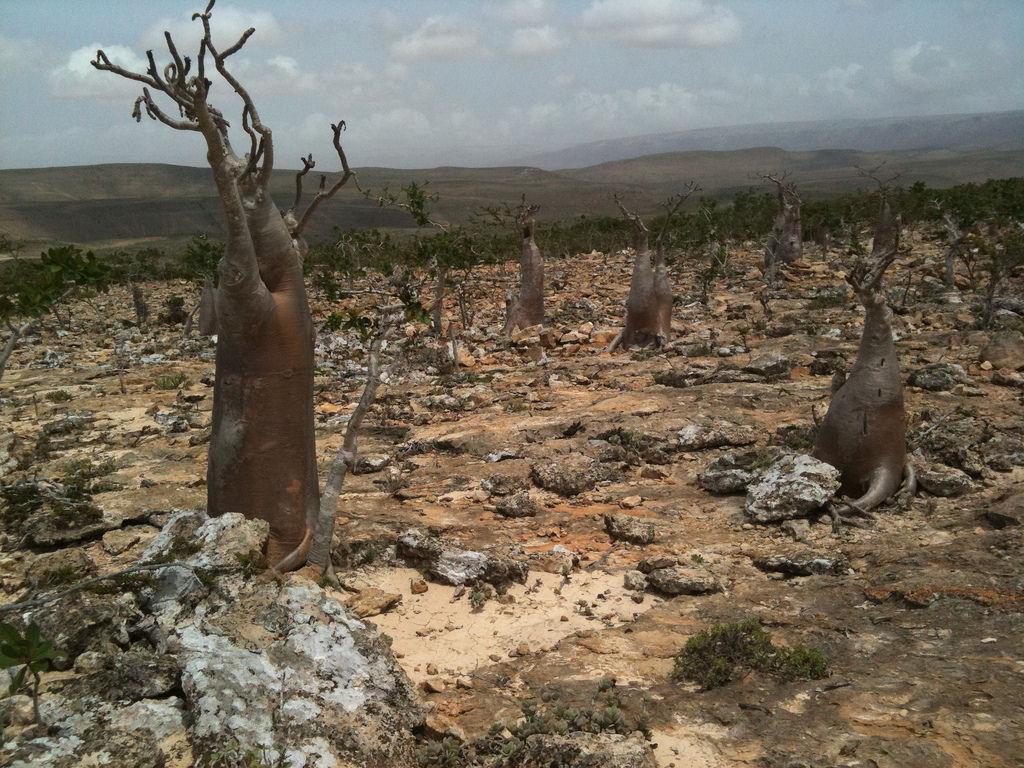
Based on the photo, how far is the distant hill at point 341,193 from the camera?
75.1 metres

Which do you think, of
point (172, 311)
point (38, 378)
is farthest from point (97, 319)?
point (38, 378)

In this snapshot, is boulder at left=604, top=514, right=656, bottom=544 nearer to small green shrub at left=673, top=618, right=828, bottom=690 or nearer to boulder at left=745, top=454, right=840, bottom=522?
boulder at left=745, top=454, right=840, bottom=522

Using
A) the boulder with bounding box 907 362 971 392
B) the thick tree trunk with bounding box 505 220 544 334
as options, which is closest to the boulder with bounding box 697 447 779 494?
the boulder with bounding box 907 362 971 392

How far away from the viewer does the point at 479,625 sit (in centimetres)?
470

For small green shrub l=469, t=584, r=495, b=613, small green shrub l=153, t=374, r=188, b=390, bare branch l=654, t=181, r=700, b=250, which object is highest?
bare branch l=654, t=181, r=700, b=250

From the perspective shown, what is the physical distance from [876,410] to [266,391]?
15.1ft

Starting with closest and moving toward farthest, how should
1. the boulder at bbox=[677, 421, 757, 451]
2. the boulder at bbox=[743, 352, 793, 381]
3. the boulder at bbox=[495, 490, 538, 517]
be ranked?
the boulder at bbox=[495, 490, 538, 517] < the boulder at bbox=[677, 421, 757, 451] < the boulder at bbox=[743, 352, 793, 381]

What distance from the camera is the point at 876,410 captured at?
20.1ft

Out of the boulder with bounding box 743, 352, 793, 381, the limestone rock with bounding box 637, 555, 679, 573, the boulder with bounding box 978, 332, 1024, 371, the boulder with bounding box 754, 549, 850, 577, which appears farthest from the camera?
the boulder with bounding box 743, 352, 793, 381

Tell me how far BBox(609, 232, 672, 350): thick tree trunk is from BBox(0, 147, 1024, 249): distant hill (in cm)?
4426

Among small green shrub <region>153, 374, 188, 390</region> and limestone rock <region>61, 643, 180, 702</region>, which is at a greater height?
limestone rock <region>61, 643, 180, 702</region>

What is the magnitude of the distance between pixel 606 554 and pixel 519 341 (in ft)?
28.1

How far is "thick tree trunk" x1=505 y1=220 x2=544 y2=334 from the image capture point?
569 inches

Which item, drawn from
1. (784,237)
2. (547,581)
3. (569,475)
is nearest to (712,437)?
(569,475)
